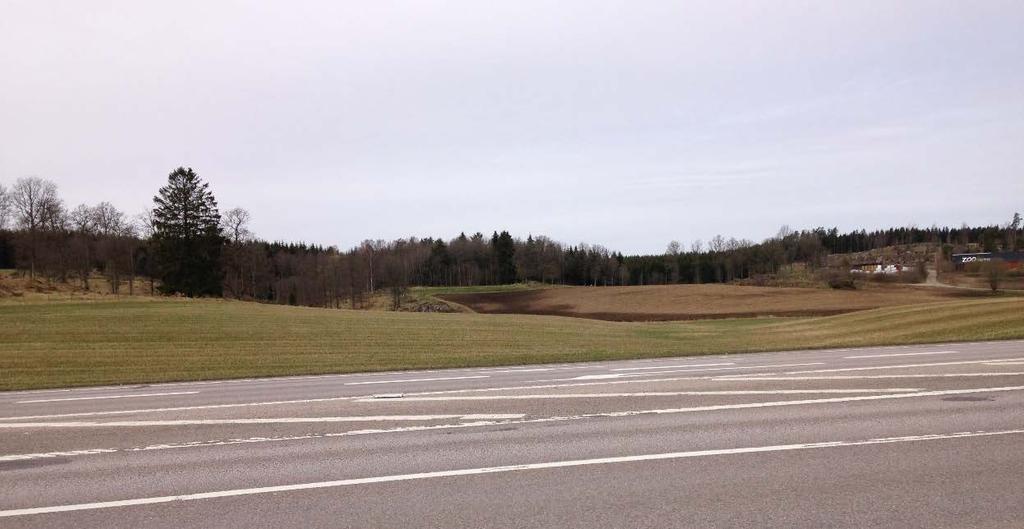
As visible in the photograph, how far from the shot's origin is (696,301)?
9012 cm

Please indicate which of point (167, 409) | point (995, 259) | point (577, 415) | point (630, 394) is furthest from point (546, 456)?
point (995, 259)

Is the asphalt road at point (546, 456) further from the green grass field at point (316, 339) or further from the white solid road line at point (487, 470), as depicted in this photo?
the green grass field at point (316, 339)

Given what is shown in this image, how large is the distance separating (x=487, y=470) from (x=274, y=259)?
137253 mm

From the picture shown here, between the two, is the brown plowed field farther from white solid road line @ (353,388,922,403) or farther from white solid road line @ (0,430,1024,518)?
white solid road line @ (0,430,1024,518)

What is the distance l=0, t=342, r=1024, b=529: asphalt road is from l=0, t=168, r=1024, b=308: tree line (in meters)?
81.9

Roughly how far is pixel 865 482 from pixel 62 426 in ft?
38.7

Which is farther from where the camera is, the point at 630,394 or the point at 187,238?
the point at 187,238

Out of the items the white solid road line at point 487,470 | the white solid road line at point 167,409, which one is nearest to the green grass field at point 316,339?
the white solid road line at point 167,409

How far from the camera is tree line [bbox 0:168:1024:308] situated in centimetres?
9088

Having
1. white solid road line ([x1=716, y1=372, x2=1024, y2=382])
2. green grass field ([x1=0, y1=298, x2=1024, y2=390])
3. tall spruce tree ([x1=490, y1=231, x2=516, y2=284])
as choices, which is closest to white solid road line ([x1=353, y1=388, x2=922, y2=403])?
white solid road line ([x1=716, y1=372, x2=1024, y2=382])

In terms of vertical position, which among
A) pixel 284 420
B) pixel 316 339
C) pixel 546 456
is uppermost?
pixel 546 456

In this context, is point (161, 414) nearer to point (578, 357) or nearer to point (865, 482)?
point (865, 482)

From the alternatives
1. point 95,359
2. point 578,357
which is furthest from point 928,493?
point 95,359

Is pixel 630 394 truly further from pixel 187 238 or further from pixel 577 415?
pixel 187 238
